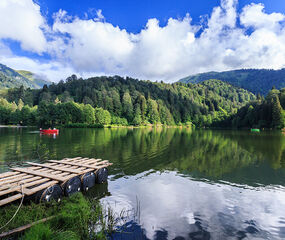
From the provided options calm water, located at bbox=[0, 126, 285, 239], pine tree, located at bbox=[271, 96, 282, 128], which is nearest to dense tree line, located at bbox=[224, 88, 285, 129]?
pine tree, located at bbox=[271, 96, 282, 128]

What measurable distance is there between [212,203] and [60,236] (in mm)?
9787

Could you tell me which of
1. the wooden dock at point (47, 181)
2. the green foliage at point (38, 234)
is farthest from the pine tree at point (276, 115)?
the green foliage at point (38, 234)

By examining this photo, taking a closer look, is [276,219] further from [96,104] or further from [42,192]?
[96,104]

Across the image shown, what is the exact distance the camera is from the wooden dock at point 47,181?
949cm

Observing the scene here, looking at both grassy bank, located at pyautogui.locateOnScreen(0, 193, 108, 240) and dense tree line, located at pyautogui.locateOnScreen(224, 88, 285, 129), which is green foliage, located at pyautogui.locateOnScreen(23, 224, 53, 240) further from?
dense tree line, located at pyautogui.locateOnScreen(224, 88, 285, 129)

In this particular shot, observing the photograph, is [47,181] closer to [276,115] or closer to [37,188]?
[37,188]

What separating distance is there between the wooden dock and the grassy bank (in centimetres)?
62

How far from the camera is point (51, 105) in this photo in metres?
126

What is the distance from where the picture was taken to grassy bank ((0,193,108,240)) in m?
6.80

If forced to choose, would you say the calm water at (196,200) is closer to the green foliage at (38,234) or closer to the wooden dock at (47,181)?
the wooden dock at (47,181)

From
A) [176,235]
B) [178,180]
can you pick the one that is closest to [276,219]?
[176,235]

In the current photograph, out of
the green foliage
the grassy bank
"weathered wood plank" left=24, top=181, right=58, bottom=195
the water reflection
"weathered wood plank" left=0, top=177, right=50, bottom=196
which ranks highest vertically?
"weathered wood plank" left=0, top=177, right=50, bottom=196

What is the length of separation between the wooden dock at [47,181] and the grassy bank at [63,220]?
619 mm

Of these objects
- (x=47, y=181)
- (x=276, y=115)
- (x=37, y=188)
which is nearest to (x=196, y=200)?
(x=47, y=181)
